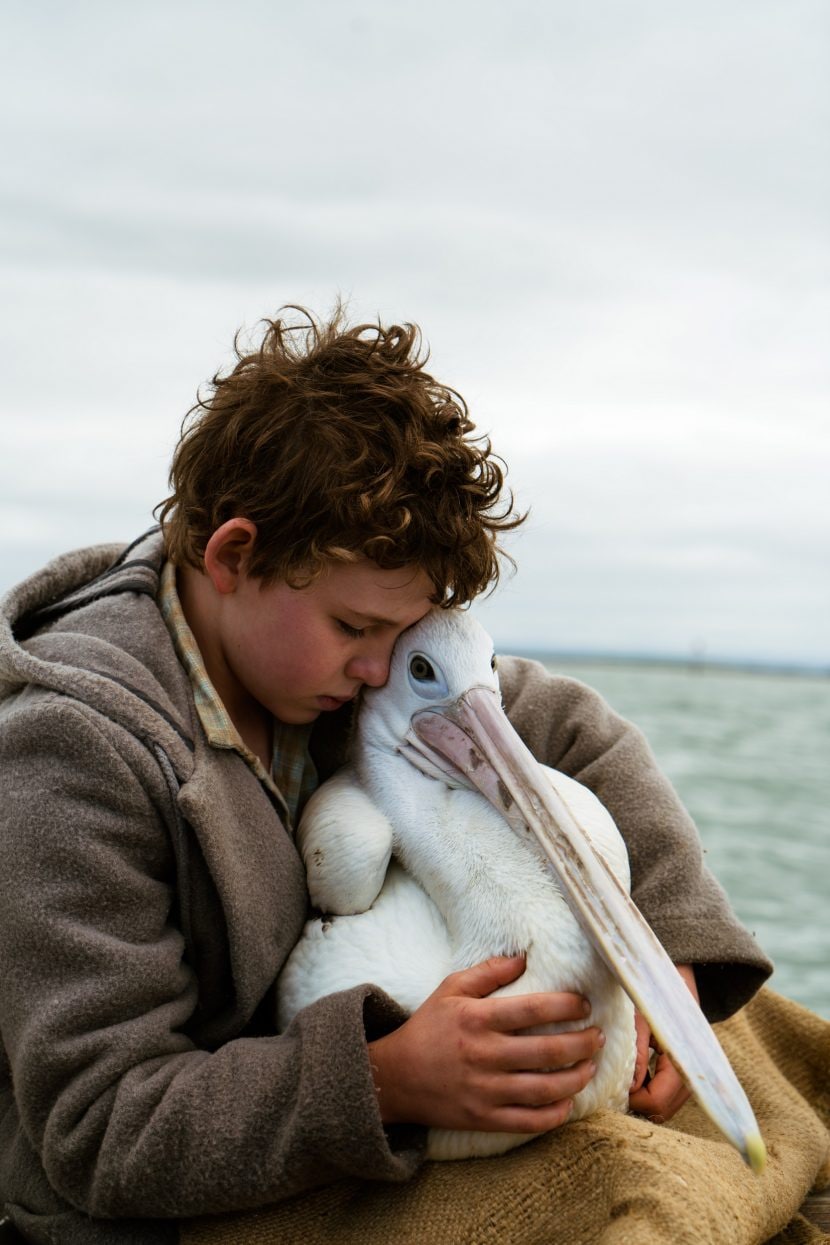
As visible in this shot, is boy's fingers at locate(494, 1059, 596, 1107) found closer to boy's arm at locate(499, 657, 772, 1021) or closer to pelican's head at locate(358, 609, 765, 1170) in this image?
pelican's head at locate(358, 609, 765, 1170)

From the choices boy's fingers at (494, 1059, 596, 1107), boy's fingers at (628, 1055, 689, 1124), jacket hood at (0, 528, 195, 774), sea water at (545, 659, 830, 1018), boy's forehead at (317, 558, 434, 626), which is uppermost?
boy's forehead at (317, 558, 434, 626)

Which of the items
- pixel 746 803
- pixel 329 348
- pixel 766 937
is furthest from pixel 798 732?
pixel 329 348

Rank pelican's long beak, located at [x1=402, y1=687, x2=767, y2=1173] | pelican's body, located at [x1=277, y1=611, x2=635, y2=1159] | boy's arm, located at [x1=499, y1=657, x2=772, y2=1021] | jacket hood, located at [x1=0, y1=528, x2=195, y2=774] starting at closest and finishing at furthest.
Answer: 1. pelican's long beak, located at [x1=402, y1=687, x2=767, y2=1173]
2. pelican's body, located at [x1=277, y1=611, x2=635, y2=1159]
3. jacket hood, located at [x1=0, y1=528, x2=195, y2=774]
4. boy's arm, located at [x1=499, y1=657, x2=772, y2=1021]

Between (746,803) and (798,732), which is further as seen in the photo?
(798,732)

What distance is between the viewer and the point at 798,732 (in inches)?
808

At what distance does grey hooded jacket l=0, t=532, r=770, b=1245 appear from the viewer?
182cm

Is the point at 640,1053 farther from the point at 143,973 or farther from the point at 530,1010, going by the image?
the point at 143,973

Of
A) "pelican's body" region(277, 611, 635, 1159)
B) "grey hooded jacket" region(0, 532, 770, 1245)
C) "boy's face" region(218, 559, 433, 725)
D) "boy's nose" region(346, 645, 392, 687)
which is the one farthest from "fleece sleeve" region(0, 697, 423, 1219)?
"boy's nose" region(346, 645, 392, 687)

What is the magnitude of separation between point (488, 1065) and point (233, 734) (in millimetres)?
666

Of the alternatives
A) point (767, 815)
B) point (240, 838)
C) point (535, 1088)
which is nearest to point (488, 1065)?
point (535, 1088)

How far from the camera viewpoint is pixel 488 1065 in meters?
1.81

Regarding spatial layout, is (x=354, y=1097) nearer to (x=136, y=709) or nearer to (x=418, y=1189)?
(x=418, y=1189)

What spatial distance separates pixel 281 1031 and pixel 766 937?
19.2 ft

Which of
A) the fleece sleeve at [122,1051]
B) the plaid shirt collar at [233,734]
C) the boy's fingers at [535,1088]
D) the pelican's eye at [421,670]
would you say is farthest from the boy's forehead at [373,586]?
the boy's fingers at [535,1088]
